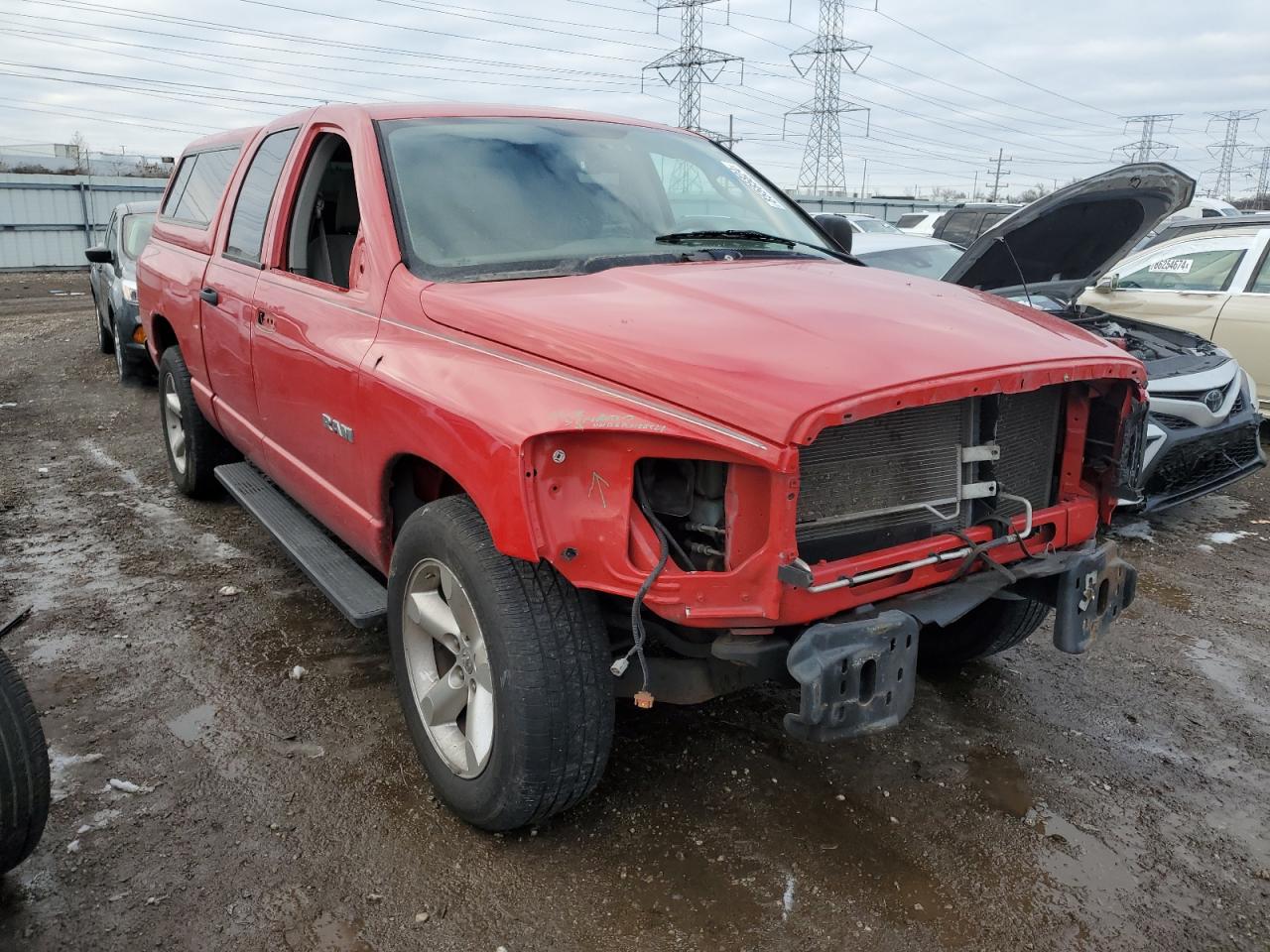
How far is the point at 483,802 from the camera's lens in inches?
102

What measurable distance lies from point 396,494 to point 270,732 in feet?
3.04

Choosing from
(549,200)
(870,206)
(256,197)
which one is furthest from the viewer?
(870,206)

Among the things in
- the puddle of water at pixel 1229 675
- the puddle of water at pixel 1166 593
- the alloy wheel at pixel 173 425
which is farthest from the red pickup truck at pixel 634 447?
the alloy wheel at pixel 173 425

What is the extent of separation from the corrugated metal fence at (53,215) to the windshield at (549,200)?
74.1 ft

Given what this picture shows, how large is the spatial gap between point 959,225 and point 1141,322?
6.74 meters

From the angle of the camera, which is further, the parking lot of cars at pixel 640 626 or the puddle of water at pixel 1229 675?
the puddle of water at pixel 1229 675

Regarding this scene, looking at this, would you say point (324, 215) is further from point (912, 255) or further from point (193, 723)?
point (912, 255)

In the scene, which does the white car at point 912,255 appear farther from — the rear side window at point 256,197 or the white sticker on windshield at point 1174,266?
the rear side window at point 256,197

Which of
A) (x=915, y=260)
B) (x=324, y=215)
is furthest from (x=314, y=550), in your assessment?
(x=915, y=260)

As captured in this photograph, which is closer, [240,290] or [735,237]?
[735,237]

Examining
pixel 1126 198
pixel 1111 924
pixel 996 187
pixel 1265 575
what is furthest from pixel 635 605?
pixel 996 187

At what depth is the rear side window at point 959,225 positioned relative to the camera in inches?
488

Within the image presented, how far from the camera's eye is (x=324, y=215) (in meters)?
3.89

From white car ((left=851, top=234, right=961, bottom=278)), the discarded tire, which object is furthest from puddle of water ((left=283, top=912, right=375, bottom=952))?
white car ((left=851, top=234, right=961, bottom=278))
